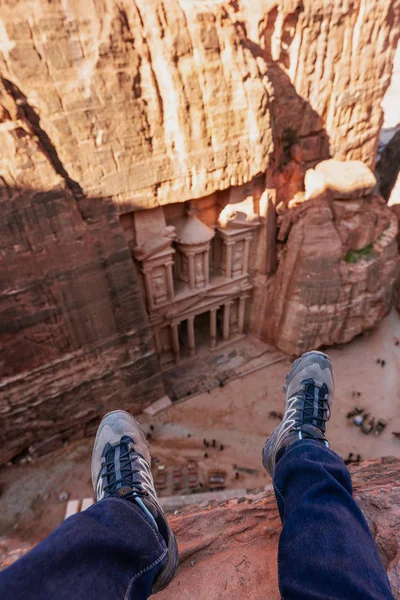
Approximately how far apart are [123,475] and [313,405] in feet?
7.29

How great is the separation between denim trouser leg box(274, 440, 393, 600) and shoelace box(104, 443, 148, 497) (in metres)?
1.26

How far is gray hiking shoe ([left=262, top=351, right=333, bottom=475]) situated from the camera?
3424 millimetres

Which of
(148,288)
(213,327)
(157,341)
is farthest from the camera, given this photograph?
(213,327)

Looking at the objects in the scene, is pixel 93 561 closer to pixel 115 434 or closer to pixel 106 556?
pixel 106 556

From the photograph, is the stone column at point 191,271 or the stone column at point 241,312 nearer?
the stone column at point 191,271

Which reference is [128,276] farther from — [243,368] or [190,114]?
[243,368]

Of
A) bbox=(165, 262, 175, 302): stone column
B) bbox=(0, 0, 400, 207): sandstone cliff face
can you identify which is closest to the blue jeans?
bbox=(0, 0, 400, 207): sandstone cliff face

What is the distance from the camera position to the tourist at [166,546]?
6.03ft

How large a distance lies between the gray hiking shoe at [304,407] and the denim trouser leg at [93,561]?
60.9 inches

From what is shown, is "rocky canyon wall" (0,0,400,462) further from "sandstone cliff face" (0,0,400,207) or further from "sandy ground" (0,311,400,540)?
"sandy ground" (0,311,400,540)

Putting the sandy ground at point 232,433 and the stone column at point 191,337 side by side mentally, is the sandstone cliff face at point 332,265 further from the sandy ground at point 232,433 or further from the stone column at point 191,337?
the stone column at point 191,337

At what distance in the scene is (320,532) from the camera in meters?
2.18

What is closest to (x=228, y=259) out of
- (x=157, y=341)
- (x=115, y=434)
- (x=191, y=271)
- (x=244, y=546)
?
(x=191, y=271)

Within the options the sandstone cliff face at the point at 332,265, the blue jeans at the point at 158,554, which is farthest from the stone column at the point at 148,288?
the blue jeans at the point at 158,554
